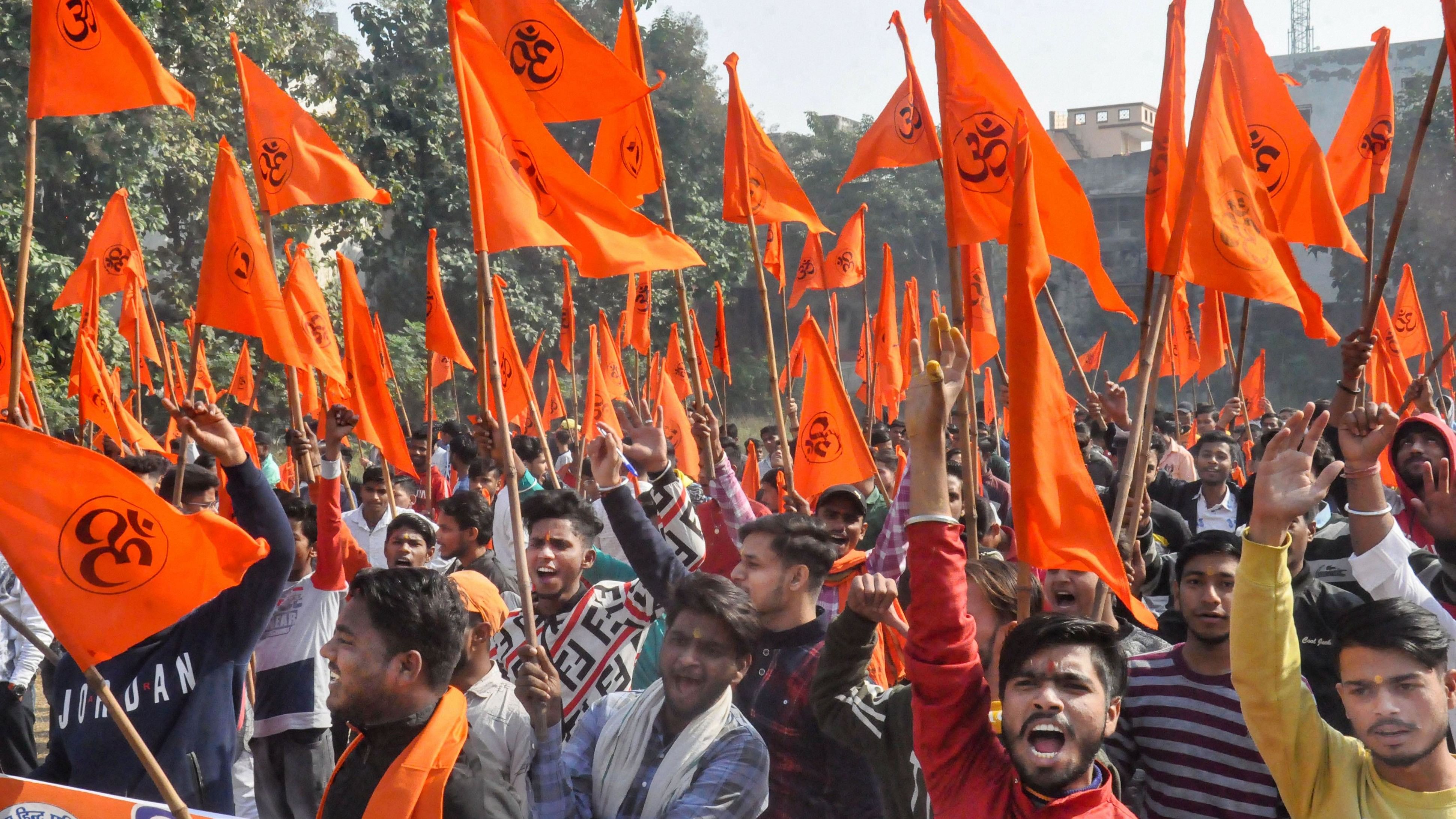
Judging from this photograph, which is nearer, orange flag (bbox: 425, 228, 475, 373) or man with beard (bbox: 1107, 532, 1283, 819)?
man with beard (bbox: 1107, 532, 1283, 819)

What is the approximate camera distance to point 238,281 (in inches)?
202

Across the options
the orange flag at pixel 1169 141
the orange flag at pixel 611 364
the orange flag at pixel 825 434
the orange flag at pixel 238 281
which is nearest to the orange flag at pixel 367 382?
the orange flag at pixel 238 281

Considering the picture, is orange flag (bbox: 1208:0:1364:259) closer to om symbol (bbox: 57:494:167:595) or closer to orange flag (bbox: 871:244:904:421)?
orange flag (bbox: 871:244:904:421)

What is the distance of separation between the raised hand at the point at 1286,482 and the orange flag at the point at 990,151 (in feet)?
4.72

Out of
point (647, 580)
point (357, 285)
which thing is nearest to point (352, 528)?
point (357, 285)

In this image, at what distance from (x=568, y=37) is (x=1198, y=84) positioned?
188cm

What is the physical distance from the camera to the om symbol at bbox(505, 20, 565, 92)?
162 inches

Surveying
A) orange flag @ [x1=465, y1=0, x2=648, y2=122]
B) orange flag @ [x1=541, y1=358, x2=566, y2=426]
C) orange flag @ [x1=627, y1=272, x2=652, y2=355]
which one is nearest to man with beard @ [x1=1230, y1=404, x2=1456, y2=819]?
orange flag @ [x1=465, y1=0, x2=648, y2=122]

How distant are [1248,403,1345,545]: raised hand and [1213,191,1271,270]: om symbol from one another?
1.13m

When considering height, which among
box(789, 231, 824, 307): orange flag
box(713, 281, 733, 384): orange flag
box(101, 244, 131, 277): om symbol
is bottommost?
box(713, 281, 733, 384): orange flag

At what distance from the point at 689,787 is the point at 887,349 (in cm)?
613

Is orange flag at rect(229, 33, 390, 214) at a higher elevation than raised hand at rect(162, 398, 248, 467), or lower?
higher

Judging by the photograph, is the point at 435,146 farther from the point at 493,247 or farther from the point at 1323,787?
the point at 1323,787

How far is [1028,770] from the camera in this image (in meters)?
2.28
